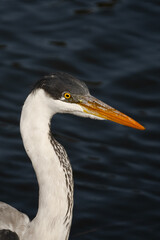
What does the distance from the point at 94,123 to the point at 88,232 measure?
8.03 feet

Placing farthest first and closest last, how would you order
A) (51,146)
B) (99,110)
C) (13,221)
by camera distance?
(13,221) < (99,110) < (51,146)

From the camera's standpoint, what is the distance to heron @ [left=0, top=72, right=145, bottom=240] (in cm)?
548

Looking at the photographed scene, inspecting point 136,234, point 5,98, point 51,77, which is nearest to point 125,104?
point 5,98

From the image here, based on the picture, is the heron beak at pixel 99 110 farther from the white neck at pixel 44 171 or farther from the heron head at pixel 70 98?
the white neck at pixel 44 171

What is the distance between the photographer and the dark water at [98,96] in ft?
26.6

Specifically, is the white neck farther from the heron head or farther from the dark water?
the dark water

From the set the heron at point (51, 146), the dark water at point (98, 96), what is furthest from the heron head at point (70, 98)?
the dark water at point (98, 96)

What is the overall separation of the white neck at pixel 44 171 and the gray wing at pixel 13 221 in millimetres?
79

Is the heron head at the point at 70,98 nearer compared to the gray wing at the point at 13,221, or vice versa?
the heron head at the point at 70,98

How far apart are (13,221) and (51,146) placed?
0.99 meters

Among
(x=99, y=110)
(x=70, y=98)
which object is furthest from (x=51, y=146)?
(x=99, y=110)

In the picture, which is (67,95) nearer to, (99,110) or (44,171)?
(99,110)

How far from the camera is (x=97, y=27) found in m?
11.8

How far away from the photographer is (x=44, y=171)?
5.62 m
